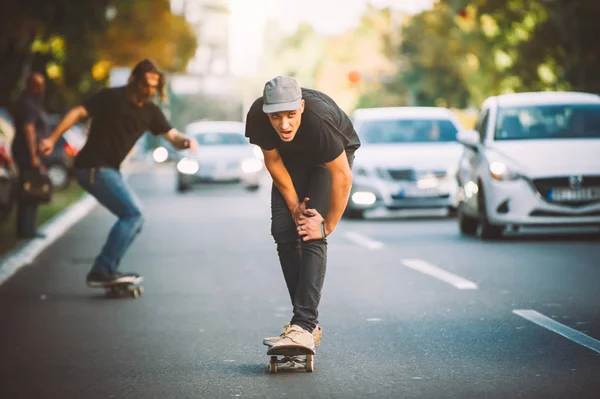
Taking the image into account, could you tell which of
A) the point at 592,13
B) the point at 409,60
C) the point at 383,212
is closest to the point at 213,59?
the point at 409,60

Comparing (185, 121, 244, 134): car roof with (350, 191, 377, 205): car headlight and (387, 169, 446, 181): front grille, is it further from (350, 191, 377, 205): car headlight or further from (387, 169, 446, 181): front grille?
(387, 169, 446, 181): front grille

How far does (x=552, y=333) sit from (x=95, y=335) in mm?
2911

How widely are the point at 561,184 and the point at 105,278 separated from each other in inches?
240

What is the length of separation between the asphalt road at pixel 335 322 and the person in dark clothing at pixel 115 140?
0.49 metres

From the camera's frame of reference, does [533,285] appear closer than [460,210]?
Yes

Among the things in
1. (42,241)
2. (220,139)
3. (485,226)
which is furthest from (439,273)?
(220,139)

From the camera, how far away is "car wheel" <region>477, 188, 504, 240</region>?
52.3 feet

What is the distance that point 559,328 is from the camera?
874 centimetres

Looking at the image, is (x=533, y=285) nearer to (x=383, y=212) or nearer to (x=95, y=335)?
(x=95, y=335)

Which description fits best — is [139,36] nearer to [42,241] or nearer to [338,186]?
[42,241]

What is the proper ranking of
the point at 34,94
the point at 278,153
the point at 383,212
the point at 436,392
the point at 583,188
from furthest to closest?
the point at 383,212, the point at 34,94, the point at 583,188, the point at 278,153, the point at 436,392

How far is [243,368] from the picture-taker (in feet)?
24.7

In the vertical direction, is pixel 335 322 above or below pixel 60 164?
above

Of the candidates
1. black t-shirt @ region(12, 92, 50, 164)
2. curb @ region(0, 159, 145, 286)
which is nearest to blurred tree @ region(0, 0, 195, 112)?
curb @ region(0, 159, 145, 286)
